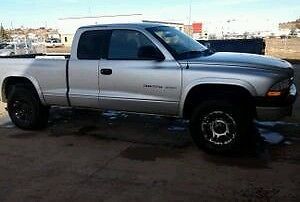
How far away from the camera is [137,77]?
20.8 ft

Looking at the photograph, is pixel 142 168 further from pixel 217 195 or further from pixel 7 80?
pixel 7 80

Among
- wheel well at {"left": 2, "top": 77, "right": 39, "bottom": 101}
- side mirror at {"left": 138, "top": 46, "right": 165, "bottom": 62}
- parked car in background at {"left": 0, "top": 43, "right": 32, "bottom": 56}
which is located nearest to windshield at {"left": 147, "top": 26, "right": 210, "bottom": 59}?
side mirror at {"left": 138, "top": 46, "right": 165, "bottom": 62}

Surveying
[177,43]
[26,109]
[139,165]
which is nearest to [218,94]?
[177,43]

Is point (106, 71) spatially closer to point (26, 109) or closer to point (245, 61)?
point (26, 109)

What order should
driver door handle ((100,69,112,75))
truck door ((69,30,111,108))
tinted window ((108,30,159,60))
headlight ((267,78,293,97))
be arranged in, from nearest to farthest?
1. headlight ((267,78,293,97))
2. tinted window ((108,30,159,60))
3. driver door handle ((100,69,112,75))
4. truck door ((69,30,111,108))

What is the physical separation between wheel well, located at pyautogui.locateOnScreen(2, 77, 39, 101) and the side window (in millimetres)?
1267

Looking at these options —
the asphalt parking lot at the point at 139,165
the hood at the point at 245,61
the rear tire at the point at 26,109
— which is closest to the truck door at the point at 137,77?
the hood at the point at 245,61

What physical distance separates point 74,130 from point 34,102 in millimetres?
864

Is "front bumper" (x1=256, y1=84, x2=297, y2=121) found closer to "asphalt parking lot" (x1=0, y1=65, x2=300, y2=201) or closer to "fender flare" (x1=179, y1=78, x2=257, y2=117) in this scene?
"fender flare" (x1=179, y1=78, x2=257, y2=117)

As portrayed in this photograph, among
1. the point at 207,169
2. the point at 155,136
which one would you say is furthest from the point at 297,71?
the point at 207,169

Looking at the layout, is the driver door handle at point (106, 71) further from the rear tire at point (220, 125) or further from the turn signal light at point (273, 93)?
the turn signal light at point (273, 93)

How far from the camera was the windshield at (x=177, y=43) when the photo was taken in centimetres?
629

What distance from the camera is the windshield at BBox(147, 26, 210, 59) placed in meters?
6.29

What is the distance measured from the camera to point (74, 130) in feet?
25.5
